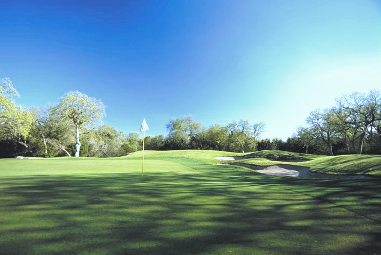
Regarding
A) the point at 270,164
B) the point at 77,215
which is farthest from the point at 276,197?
the point at 270,164

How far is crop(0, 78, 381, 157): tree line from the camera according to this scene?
4725cm

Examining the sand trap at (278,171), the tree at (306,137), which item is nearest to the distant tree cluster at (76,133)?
the tree at (306,137)

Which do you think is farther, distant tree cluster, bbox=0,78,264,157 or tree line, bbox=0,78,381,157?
tree line, bbox=0,78,381,157

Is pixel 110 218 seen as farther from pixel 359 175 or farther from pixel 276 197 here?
pixel 359 175

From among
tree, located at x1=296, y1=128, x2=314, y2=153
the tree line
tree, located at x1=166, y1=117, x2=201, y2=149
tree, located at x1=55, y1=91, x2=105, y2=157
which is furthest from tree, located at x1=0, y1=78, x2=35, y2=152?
tree, located at x1=166, y1=117, x2=201, y2=149

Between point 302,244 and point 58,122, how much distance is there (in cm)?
6123

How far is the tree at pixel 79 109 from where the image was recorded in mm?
52875

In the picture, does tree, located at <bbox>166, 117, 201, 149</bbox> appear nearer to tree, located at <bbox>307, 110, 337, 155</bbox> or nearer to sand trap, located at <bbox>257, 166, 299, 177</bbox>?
tree, located at <bbox>307, 110, 337, 155</bbox>

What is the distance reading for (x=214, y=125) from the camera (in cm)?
9556

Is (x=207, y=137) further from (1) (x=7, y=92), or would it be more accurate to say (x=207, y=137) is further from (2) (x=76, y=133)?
(1) (x=7, y=92)

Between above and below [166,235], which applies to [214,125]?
above

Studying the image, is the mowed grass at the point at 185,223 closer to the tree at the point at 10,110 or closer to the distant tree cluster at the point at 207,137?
the tree at the point at 10,110

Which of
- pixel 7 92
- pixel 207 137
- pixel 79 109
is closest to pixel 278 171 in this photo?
pixel 7 92

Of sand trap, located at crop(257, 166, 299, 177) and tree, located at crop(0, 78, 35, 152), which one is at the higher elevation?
tree, located at crop(0, 78, 35, 152)
